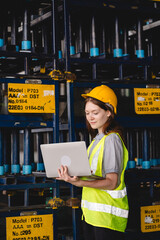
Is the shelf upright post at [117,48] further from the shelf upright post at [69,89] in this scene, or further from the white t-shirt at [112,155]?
the white t-shirt at [112,155]

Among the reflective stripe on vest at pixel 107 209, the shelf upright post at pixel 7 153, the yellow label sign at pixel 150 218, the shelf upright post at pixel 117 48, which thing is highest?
the shelf upright post at pixel 117 48

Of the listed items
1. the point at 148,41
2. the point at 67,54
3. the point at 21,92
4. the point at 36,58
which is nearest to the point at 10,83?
the point at 21,92

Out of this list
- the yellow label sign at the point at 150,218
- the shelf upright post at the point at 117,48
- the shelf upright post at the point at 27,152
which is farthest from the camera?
the shelf upright post at the point at 117,48

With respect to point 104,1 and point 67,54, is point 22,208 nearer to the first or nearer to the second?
point 67,54

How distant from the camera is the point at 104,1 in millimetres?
4254

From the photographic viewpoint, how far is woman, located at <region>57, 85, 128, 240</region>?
9.07 feet

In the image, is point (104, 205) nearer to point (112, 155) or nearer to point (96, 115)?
point (112, 155)

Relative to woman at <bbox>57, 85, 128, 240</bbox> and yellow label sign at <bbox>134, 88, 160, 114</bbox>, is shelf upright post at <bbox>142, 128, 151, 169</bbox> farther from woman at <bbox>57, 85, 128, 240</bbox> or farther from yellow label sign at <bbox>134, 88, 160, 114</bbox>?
woman at <bbox>57, 85, 128, 240</bbox>

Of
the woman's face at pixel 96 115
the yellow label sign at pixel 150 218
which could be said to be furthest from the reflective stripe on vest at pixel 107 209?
the yellow label sign at pixel 150 218

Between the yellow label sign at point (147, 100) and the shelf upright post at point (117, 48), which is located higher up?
the shelf upright post at point (117, 48)

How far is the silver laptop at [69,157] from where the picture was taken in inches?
106

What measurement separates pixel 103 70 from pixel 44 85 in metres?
1.10

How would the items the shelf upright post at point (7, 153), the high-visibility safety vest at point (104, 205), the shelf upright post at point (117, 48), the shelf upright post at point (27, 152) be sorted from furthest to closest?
the shelf upright post at point (7, 153) < the shelf upright post at point (117, 48) < the shelf upright post at point (27, 152) < the high-visibility safety vest at point (104, 205)

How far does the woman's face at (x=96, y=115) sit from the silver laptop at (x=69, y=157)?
311 mm
